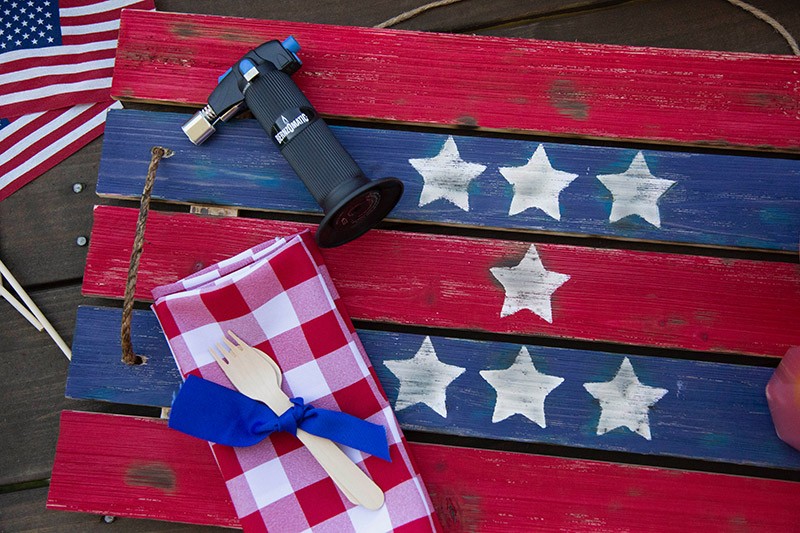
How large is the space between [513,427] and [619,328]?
18 centimetres

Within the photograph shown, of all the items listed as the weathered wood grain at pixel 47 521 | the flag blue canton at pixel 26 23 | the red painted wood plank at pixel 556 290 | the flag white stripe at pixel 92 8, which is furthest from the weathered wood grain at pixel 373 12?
the weathered wood grain at pixel 47 521

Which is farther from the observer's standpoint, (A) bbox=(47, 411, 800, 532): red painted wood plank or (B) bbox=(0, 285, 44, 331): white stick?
(B) bbox=(0, 285, 44, 331): white stick

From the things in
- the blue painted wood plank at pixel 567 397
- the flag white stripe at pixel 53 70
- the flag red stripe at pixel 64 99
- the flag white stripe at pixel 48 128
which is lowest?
the blue painted wood plank at pixel 567 397

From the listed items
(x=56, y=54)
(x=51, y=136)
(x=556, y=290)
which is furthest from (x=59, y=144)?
(x=556, y=290)

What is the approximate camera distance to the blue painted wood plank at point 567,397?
0.77m

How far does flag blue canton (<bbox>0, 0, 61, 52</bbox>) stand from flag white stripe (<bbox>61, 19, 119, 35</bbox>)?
0.02 metres

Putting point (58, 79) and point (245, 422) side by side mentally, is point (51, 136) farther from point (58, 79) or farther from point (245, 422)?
point (245, 422)

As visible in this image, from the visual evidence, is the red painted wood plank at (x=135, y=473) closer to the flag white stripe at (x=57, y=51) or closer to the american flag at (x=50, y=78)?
the american flag at (x=50, y=78)

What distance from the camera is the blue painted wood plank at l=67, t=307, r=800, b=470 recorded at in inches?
30.4

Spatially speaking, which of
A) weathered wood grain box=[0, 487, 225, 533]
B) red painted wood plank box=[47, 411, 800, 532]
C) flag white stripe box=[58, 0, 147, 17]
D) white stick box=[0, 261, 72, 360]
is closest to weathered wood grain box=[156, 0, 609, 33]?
flag white stripe box=[58, 0, 147, 17]

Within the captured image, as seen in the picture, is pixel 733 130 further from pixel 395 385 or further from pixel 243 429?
pixel 243 429

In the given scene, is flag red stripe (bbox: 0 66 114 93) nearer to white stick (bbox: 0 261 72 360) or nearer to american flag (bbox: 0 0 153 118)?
american flag (bbox: 0 0 153 118)

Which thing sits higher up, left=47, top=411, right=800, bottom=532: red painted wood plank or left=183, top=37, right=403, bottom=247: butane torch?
left=183, top=37, right=403, bottom=247: butane torch

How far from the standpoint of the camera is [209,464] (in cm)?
80
